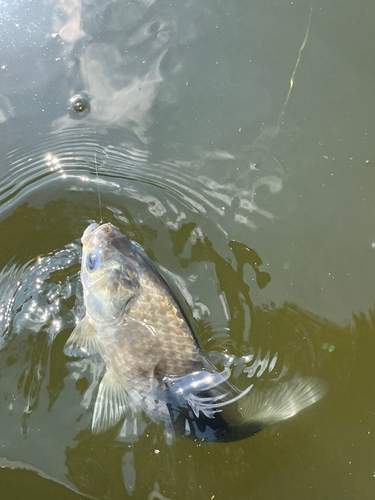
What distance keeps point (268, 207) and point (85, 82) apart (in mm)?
1376

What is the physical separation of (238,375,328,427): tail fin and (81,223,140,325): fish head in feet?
2.84

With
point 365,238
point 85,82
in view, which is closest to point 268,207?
point 365,238

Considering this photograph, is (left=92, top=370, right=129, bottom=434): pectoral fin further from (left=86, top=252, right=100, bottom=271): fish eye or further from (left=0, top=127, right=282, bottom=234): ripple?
(left=0, top=127, right=282, bottom=234): ripple

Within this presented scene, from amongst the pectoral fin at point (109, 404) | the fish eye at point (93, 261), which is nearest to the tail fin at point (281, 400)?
the pectoral fin at point (109, 404)

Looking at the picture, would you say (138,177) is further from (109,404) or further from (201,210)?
(109,404)

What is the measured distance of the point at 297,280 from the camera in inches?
98.9

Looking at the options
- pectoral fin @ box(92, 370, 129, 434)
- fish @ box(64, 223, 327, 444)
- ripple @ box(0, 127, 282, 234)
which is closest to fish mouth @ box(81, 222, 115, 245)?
fish @ box(64, 223, 327, 444)

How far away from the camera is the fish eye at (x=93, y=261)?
2215mm

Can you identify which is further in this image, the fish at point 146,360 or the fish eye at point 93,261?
the fish eye at point 93,261

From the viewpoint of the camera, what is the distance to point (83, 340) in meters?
2.29

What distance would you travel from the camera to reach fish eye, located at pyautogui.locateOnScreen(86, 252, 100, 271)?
2.21 m

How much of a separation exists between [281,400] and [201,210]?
1202 millimetres

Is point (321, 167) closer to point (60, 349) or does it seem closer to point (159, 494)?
point (60, 349)

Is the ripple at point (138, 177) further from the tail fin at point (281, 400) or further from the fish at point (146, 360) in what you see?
the tail fin at point (281, 400)
